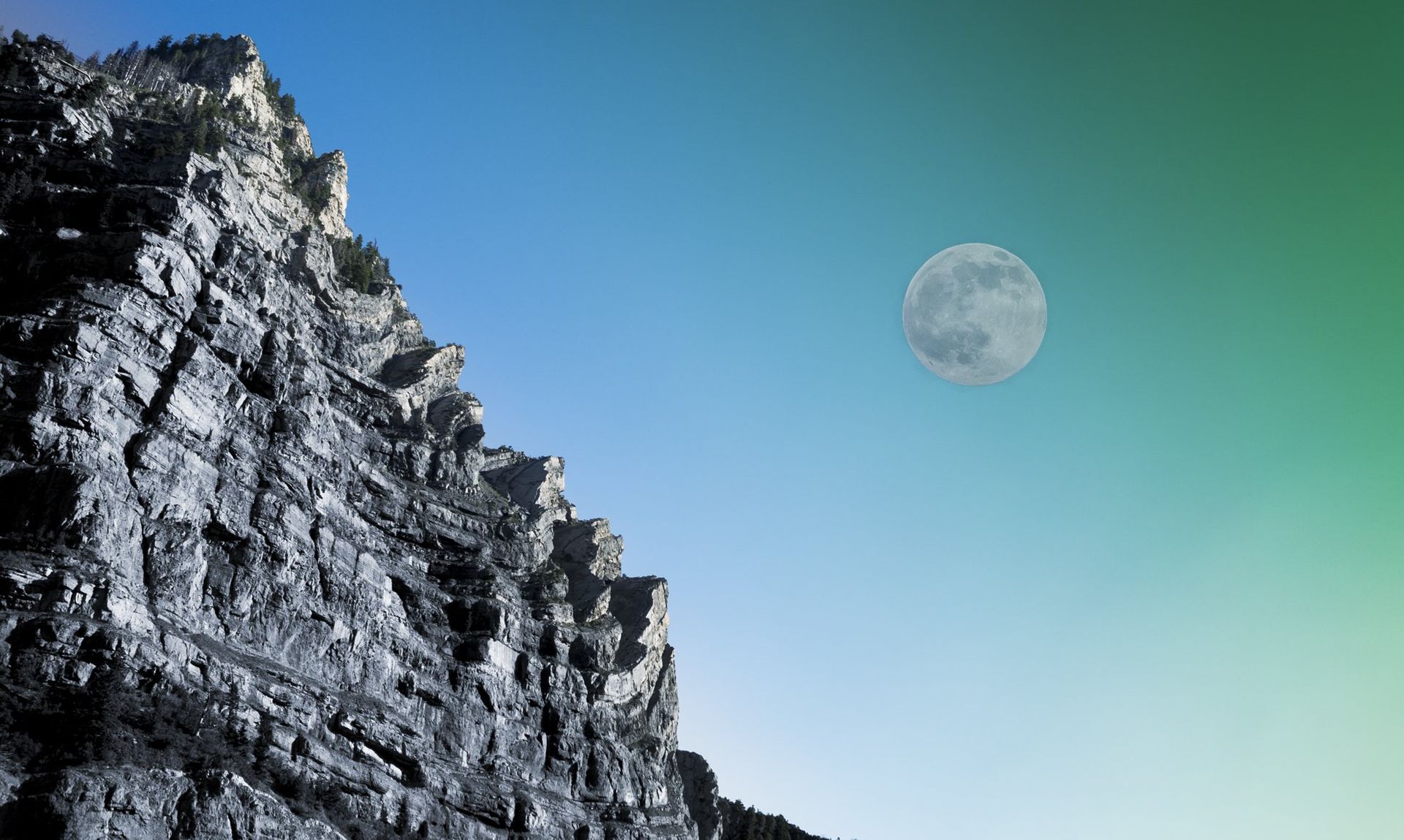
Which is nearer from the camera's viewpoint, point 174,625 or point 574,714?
point 174,625

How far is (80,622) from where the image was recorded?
6144 cm

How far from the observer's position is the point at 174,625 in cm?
7006

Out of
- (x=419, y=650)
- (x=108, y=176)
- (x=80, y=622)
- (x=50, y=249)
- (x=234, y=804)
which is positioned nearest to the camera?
(x=234, y=804)

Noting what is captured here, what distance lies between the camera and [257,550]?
8088cm

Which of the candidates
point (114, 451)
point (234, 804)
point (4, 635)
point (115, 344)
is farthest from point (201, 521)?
point (234, 804)

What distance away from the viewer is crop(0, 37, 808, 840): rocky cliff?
61.2 meters

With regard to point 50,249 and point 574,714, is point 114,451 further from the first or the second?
point 574,714

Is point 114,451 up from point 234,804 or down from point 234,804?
up

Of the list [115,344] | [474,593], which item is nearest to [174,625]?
[115,344]

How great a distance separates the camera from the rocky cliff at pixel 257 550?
61188mm

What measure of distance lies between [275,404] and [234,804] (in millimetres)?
43296

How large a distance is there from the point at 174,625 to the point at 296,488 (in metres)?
21.1

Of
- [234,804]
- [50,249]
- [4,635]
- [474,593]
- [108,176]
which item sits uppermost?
[108,176]

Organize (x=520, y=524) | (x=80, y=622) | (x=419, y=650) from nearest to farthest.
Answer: (x=80, y=622)
(x=419, y=650)
(x=520, y=524)
